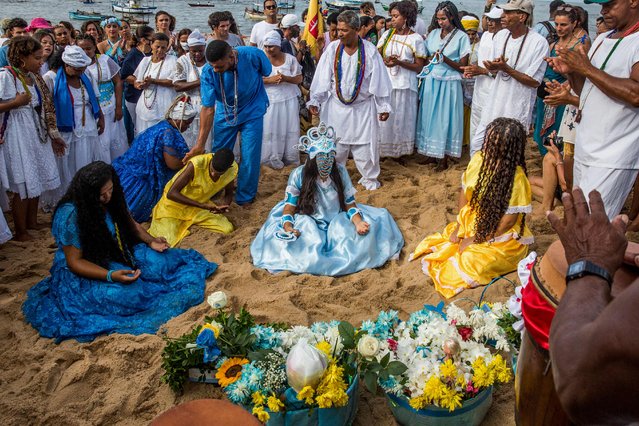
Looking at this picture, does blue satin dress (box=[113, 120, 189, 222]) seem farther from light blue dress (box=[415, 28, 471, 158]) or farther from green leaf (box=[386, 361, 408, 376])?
green leaf (box=[386, 361, 408, 376])

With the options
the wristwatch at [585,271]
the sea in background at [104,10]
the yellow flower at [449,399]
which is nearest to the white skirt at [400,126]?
the yellow flower at [449,399]

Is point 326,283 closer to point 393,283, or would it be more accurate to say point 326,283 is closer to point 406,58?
point 393,283

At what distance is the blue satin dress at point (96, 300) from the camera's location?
12.8 ft

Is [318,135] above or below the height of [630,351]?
below

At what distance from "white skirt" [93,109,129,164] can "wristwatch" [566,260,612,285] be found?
231 inches

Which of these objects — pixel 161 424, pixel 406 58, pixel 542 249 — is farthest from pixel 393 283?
pixel 406 58

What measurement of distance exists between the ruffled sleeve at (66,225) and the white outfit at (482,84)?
4424mm

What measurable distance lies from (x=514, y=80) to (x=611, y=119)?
86.2 inches

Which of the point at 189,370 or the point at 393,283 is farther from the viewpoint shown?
the point at 393,283

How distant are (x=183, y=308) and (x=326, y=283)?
1148 millimetres

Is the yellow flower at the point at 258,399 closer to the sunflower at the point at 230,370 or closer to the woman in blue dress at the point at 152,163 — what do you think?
the sunflower at the point at 230,370

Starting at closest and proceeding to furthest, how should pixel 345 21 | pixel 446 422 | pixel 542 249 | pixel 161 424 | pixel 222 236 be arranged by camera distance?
pixel 161 424 → pixel 446 422 → pixel 542 249 → pixel 222 236 → pixel 345 21

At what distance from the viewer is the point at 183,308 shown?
417 cm

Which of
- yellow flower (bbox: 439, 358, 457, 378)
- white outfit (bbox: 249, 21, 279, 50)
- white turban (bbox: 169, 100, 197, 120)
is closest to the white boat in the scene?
white outfit (bbox: 249, 21, 279, 50)
